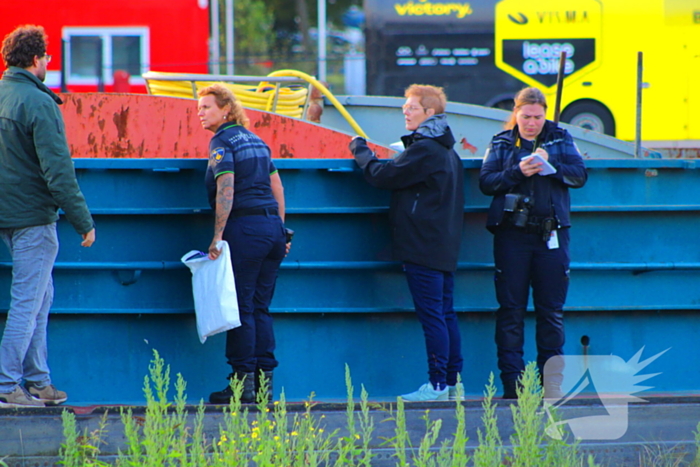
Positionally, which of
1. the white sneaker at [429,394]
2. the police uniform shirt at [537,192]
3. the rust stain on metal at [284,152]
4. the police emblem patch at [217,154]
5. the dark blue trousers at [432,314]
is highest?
the rust stain on metal at [284,152]

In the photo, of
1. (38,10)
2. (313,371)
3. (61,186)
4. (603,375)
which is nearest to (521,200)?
(603,375)

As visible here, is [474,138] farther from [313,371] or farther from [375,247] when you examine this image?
[313,371]

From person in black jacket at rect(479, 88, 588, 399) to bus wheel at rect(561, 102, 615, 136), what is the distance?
808 centimetres

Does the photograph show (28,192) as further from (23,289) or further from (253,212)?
(253,212)

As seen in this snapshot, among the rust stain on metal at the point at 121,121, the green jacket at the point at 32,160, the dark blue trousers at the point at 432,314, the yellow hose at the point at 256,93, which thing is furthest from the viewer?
the yellow hose at the point at 256,93

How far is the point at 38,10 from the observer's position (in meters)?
13.3

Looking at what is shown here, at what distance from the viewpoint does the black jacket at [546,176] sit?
4031 millimetres

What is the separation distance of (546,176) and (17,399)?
2659mm

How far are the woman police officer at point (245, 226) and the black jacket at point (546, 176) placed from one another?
1052 millimetres

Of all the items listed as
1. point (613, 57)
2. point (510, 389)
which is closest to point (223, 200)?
point (510, 389)

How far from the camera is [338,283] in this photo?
419 centimetres

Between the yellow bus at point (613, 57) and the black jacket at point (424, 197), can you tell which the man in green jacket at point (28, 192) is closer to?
the black jacket at point (424, 197)

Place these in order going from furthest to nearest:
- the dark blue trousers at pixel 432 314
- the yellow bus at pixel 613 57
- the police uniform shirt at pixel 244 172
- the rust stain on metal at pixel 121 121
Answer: the yellow bus at pixel 613 57, the rust stain on metal at pixel 121 121, the dark blue trousers at pixel 432 314, the police uniform shirt at pixel 244 172

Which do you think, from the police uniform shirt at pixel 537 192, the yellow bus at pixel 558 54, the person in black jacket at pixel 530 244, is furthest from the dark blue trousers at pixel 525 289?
the yellow bus at pixel 558 54
